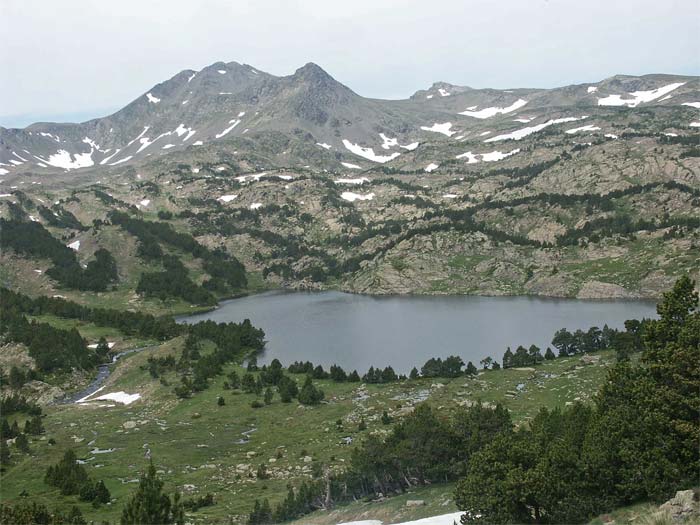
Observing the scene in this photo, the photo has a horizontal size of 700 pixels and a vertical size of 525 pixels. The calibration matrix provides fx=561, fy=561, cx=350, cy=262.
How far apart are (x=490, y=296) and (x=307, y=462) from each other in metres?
105

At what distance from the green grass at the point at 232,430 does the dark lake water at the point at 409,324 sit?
17126 mm

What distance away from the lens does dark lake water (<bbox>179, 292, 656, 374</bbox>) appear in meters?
94.9

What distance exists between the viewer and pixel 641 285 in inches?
5153

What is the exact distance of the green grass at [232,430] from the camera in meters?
47.8

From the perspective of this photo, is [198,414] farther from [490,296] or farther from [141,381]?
[490,296]

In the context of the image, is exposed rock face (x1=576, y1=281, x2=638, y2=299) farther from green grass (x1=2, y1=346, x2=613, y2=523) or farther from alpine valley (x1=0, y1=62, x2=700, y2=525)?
green grass (x1=2, y1=346, x2=613, y2=523)

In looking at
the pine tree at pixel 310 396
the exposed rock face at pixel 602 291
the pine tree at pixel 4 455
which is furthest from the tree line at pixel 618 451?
the exposed rock face at pixel 602 291

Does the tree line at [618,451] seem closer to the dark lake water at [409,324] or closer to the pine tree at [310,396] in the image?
the pine tree at [310,396]

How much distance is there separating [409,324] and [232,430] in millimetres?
60877

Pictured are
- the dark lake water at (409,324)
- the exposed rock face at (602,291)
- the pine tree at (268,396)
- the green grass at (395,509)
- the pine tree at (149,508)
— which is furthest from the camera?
the exposed rock face at (602,291)

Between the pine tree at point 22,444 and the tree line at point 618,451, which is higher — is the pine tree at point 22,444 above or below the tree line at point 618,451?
below

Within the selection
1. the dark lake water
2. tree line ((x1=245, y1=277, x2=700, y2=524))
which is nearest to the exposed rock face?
the dark lake water

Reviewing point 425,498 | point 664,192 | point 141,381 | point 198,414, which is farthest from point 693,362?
point 664,192

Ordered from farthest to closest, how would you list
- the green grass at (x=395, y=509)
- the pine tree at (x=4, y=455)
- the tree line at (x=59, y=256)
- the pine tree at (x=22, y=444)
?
the tree line at (x=59, y=256)
the pine tree at (x=22, y=444)
the pine tree at (x=4, y=455)
the green grass at (x=395, y=509)
